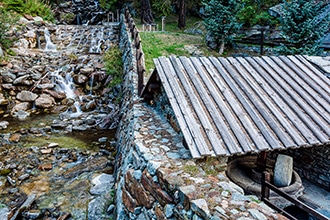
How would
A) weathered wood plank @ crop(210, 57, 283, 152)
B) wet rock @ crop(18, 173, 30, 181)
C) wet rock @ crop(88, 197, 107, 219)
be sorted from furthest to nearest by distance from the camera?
wet rock @ crop(18, 173, 30, 181)
wet rock @ crop(88, 197, 107, 219)
weathered wood plank @ crop(210, 57, 283, 152)

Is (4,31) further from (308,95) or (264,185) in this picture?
(264,185)

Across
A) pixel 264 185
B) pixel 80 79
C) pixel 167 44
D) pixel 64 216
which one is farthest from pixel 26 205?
pixel 167 44

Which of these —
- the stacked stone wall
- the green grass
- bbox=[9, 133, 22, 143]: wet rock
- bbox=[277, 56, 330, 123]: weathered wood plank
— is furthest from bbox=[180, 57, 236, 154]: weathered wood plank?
bbox=[9, 133, 22, 143]: wet rock

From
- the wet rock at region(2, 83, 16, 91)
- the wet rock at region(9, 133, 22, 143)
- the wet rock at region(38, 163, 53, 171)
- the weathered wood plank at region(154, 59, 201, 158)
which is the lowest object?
the wet rock at region(38, 163, 53, 171)

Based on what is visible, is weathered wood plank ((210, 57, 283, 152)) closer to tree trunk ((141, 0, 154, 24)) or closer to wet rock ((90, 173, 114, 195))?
wet rock ((90, 173, 114, 195))

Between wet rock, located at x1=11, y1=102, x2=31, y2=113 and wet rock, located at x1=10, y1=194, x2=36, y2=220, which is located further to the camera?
wet rock, located at x1=11, y1=102, x2=31, y2=113

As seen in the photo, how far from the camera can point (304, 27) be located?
37.4ft

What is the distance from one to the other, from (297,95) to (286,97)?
0.31 meters

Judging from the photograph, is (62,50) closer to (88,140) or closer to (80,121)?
(80,121)

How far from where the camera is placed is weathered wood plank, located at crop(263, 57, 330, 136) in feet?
15.8

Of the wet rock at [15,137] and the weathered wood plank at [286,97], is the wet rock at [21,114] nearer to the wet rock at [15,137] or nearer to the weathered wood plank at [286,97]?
the wet rock at [15,137]

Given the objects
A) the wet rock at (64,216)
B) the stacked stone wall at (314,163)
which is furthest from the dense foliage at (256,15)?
the wet rock at (64,216)

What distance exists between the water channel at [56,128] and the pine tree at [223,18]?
6.15m

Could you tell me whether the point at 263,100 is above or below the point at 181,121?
above
